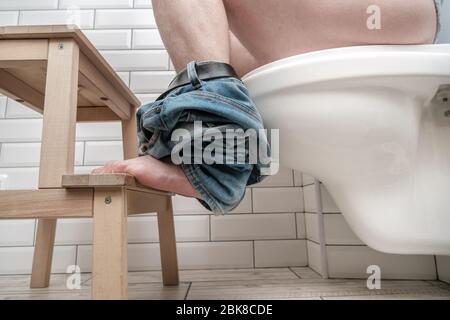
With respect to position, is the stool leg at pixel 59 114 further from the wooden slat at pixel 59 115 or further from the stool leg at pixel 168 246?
the stool leg at pixel 168 246

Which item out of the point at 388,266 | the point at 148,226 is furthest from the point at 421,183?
the point at 148,226

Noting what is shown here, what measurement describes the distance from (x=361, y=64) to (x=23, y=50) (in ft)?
1.60

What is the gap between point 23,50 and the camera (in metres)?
0.48

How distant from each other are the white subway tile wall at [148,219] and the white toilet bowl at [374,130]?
39cm

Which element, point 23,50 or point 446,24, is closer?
point 23,50

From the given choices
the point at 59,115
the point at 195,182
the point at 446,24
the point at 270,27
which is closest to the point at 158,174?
the point at 195,182

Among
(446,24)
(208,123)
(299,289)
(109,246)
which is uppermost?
(446,24)

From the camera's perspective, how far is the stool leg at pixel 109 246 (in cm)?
38

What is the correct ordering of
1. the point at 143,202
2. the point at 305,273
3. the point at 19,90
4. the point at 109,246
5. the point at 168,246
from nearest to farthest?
the point at 109,246 < the point at 143,202 < the point at 19,90 < the point at 168,246 < the point at 305,273

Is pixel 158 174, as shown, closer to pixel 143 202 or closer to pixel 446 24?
pixel 143 202

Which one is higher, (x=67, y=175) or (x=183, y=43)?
(x=183, y=43)

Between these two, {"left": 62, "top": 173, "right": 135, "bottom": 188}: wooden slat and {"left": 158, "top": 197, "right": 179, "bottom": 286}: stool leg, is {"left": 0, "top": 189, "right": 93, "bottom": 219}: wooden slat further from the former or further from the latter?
{"left": 158, "top": 197, "right": 179, "bottom": 286}: stool leg

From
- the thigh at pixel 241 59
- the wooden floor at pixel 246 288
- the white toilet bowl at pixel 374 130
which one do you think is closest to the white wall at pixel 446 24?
the white toilet bowl at pixel 374 130
